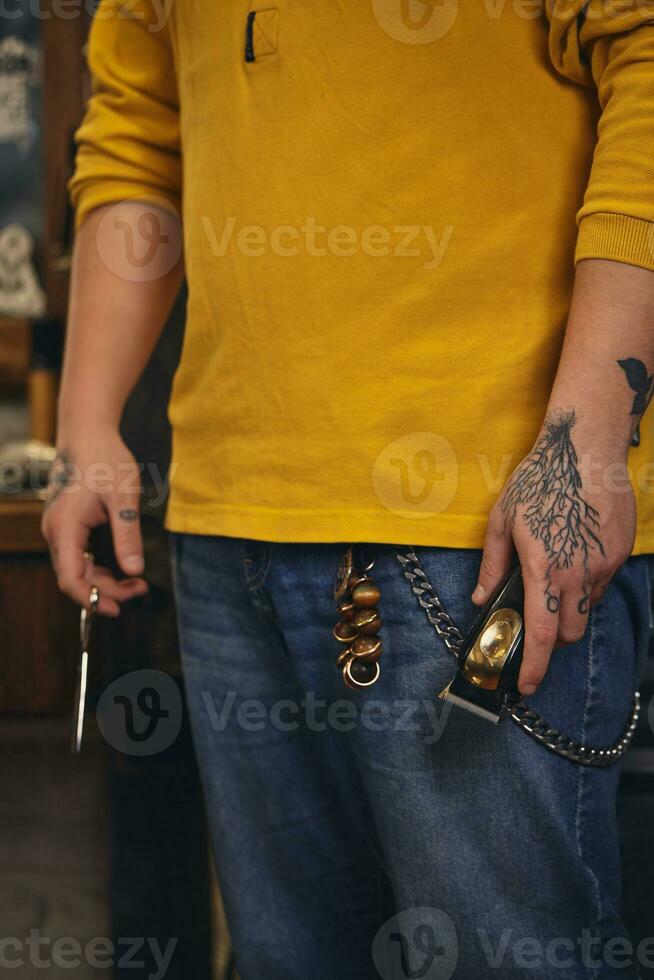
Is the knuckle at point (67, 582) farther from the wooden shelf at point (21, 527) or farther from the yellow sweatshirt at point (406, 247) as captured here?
the wooden shelf at point (21, 527)

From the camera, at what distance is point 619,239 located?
1.69 ft

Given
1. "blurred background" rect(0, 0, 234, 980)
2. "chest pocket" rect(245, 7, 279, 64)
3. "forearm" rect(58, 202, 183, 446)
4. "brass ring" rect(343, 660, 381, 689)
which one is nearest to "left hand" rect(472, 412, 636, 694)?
"brass ring" rect(343, 660, 381, 689)

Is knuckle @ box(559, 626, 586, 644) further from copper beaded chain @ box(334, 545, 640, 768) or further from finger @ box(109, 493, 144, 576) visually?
finger @ box(109, 493, 144, 576)

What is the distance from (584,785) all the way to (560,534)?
17 cm

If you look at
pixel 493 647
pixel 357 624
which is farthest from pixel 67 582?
pixel 493 647

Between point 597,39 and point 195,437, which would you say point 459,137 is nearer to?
point 597,39

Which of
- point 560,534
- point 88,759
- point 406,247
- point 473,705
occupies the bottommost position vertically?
point 88,759

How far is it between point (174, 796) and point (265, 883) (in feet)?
1.19

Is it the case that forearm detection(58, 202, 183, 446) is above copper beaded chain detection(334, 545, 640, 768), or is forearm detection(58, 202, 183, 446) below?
above

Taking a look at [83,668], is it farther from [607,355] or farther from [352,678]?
[607,355]

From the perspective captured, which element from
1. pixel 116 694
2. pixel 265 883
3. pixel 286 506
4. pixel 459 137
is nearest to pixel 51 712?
pixel 116 694

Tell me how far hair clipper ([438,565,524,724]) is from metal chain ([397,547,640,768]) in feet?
0.11

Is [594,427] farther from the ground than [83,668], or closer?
farther from the ground

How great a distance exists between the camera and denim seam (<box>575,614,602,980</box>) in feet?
1.84
